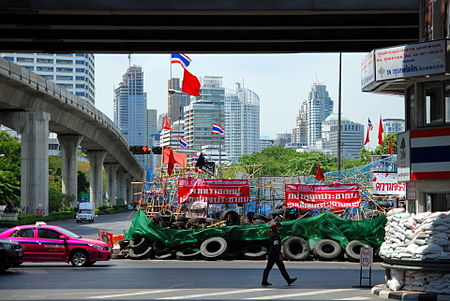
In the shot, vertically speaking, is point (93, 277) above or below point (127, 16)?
below

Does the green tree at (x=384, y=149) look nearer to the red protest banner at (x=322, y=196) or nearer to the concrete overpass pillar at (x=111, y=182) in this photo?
the concrete overpass pillar at (x=111, y=182)

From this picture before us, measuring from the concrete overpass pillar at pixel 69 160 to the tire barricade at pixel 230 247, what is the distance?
60006mm

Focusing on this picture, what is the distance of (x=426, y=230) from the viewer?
17375mm

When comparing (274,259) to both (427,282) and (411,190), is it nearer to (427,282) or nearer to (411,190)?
(411,190)

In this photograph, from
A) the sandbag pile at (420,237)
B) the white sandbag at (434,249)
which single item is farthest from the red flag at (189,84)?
the white sandbag at (434,249)

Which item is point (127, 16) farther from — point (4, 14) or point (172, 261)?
point (172, 261)

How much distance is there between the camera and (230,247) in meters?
31.2

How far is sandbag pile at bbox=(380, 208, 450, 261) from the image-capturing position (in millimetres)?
17141

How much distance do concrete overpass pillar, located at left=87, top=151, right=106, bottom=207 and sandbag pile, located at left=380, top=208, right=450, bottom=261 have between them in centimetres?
9444

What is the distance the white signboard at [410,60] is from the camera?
18047mm

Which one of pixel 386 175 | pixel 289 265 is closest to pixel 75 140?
pixel 386 175

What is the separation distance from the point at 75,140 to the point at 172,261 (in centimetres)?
6173

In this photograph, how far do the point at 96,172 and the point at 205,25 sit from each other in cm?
9248

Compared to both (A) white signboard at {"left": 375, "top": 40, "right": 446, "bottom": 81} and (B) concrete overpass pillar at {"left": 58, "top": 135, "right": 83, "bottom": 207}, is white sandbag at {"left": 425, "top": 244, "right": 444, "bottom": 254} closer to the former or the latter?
(A) white signboard at {"left": 375, "top": 40, "right": 446, "bottom": 81}
